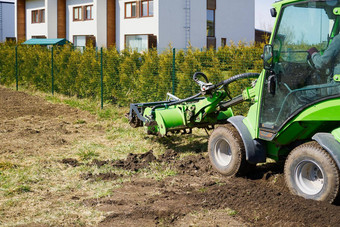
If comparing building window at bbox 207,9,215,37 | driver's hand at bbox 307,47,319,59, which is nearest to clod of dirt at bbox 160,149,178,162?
driver's hand at bbox 307,47,319,59

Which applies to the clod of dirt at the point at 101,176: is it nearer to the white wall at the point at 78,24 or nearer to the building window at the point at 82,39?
the white wall at the point at 78,24

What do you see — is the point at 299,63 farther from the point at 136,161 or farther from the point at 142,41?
the point at 142,41

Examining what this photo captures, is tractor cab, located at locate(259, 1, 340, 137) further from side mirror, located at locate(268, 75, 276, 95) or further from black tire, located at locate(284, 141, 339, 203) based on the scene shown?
black tire, located at locate(284, 141, 339, 203)

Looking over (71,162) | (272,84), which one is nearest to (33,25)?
(71,162)

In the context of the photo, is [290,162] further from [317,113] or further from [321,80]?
[321,80]

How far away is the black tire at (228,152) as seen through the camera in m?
6.78

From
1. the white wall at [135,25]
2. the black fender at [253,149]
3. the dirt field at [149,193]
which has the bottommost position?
the dirt field at [149,193]

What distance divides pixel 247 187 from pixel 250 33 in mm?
36052

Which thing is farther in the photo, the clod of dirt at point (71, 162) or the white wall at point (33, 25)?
the white wall at point (33, 25)

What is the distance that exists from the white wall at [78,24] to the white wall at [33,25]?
3.06 meters

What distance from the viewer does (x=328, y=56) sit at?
5.26 metres

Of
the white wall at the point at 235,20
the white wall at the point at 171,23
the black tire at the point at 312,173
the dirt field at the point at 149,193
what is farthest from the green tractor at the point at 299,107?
the white wall at the point at 235,20

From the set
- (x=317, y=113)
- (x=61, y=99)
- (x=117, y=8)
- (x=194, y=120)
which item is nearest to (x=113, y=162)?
(x=194, y=120)

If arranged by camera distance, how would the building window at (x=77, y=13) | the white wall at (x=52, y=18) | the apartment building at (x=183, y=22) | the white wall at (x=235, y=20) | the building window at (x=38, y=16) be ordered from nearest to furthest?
the apartment building at (x=183, y=22) < the white wall at (x=235, y=20) < the building window at (x=77, y=13) < the white wall at (x=52, y=18) < the building window at (x=38, y=16)
